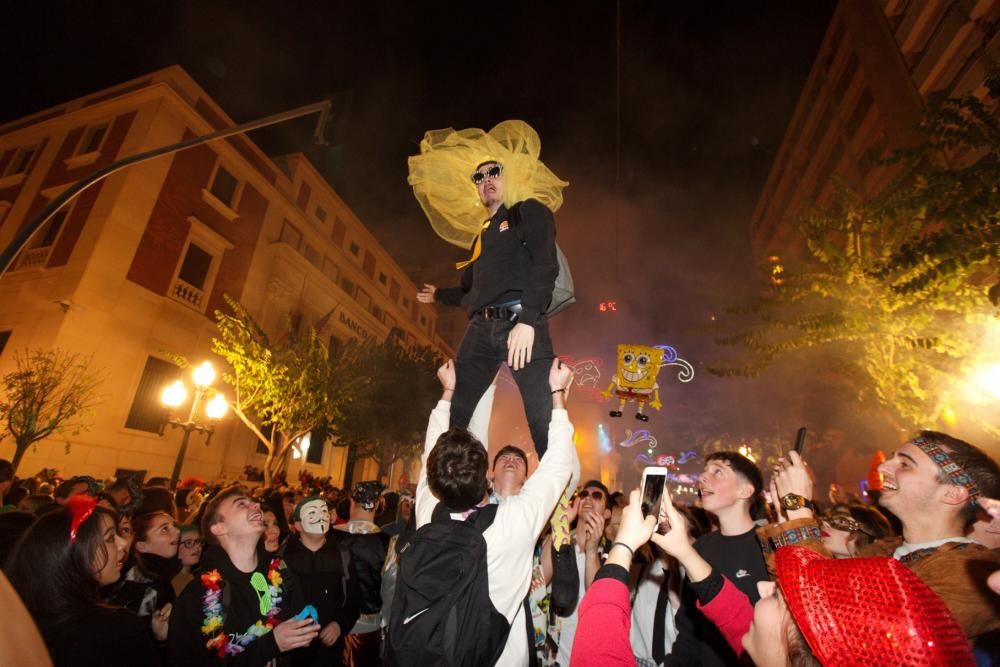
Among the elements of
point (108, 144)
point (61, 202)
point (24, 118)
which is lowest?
point (61, 202)

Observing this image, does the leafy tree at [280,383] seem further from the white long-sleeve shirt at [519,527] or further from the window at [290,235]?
the white long-sleeve shirt at [519,527]

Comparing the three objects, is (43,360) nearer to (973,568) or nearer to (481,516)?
(481,516)

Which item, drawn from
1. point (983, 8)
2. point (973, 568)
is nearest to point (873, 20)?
point (983, 8)

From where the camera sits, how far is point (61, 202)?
7.11m

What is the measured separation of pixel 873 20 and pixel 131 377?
121 feet

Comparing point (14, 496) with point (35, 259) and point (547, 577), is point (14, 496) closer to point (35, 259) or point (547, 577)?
A: point (547, 577)

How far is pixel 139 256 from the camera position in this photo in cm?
1789

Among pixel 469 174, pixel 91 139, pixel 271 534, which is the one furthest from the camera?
pixel 91 139

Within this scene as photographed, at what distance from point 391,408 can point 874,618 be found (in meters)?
27.1

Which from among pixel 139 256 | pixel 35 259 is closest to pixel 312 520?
pixel 139 256

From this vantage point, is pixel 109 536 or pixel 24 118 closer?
pixel 109 536

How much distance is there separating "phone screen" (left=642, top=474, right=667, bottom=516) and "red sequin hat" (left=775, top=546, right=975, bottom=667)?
20.3 inches

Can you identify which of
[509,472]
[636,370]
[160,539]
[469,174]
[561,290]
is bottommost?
[160,539]

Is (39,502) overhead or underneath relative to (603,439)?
underneath
